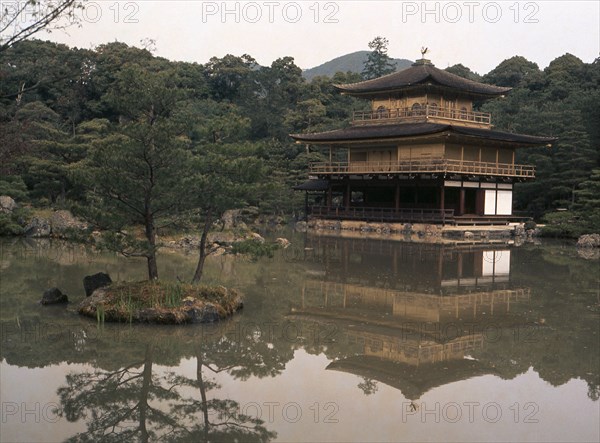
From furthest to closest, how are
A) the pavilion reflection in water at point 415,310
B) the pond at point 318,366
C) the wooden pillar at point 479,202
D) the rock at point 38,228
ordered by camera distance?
the wooden pillar at point 479,202, the rock at point 38,228, the pavilion reflection in water at point 415,310, the pond at point 318,366

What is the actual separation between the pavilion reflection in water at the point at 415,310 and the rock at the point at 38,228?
46.6 feet

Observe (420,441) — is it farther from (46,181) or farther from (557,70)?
(557,70)

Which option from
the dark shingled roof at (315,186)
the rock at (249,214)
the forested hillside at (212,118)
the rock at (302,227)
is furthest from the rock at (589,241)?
the rock at (249,214)

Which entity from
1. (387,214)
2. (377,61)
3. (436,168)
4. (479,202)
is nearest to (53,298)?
(436,168)

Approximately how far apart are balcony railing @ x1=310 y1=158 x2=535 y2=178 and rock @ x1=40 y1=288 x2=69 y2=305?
24.6 metres

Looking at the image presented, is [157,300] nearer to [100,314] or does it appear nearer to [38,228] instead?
[100,314]

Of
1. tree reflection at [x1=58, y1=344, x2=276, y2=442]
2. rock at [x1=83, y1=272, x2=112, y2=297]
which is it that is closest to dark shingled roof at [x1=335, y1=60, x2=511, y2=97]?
rock at [x1=83, y1=272, x2=112, y2=297]

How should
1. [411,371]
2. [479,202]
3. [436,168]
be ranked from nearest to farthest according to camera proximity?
1. [411,371]
2. [436,168]
3. [479,202]

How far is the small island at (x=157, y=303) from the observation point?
11.4 m

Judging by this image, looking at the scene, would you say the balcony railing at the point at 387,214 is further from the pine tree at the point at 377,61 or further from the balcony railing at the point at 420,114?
the pine tree at the point at 377,61

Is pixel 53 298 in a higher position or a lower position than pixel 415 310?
higher

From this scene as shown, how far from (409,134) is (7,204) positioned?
830 inches

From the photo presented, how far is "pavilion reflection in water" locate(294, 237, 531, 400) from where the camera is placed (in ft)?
30.3

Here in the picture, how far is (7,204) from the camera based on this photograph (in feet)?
101
